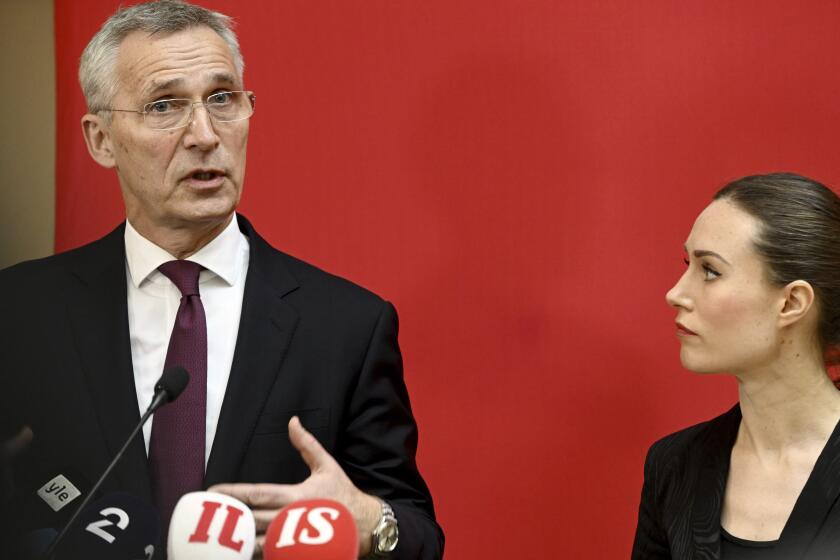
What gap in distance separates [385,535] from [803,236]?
0.81m

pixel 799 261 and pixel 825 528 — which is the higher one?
pixel 799 261

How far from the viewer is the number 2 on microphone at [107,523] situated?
4.20 ft

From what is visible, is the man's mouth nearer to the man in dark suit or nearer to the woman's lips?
the man in dark suit

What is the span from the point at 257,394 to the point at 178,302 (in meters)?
0.21

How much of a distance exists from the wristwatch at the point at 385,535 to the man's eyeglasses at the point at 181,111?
27.0 inches

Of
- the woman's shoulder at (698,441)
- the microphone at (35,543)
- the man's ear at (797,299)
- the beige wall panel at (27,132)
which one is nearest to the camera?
the microphone at (35,543)

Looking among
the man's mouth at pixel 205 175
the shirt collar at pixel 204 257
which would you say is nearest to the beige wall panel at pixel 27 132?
the shirt collar at pixel 204 257

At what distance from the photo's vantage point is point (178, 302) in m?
1.76

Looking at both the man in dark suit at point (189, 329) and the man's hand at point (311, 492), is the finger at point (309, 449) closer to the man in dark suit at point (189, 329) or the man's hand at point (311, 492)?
the man's hand at point (311, 492)

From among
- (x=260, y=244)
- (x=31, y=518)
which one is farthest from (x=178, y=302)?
(x=31, y=518)

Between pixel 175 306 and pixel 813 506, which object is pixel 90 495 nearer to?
pixel 175 306

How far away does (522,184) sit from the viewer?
2.32 meters

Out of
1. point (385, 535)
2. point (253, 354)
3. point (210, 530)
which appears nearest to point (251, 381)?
point (253, 354)

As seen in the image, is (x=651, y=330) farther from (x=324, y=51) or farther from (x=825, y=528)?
(x=324, y=51)
